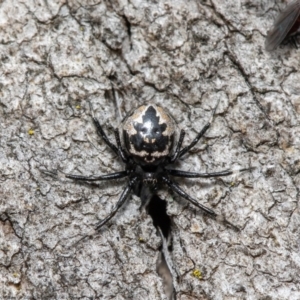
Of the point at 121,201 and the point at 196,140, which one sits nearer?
the point at 121,201

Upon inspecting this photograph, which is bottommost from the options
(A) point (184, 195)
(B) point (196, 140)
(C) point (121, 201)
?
(A) point (184, 195)

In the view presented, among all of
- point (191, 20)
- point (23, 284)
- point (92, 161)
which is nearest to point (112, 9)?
point (191, 20)

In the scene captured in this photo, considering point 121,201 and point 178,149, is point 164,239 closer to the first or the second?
point 121,201

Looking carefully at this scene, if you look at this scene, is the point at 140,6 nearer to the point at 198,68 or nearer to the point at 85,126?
the point at 198,68

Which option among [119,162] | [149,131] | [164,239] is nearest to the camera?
[149,131]

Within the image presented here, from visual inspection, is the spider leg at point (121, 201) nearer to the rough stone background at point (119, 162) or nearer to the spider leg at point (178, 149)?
the rough stone background at point (119, 162)

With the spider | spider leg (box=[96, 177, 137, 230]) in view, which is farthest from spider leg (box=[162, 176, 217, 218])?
spider leg (box=[96, 177, 137, 230])

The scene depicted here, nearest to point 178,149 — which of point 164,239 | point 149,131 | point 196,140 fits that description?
point 196,140
